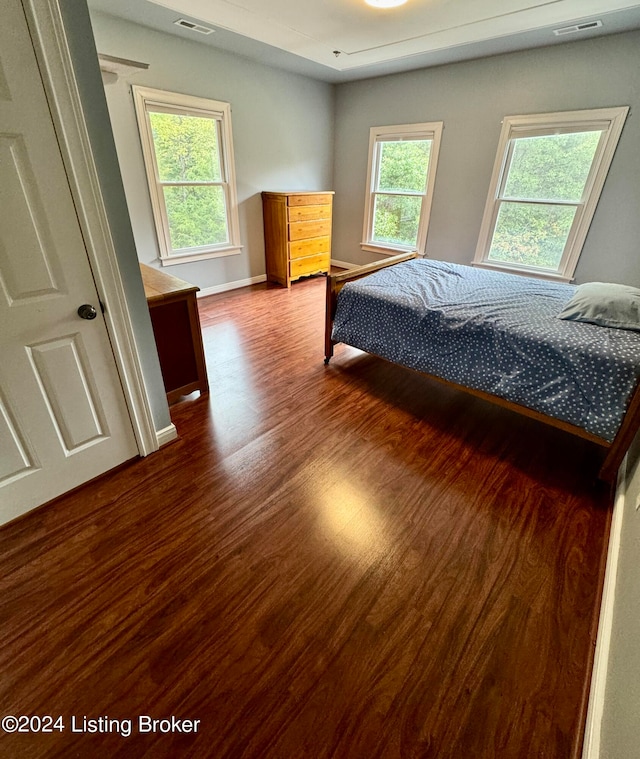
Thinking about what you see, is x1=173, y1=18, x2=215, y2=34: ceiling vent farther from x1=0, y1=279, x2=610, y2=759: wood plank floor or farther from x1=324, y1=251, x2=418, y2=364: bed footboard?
x1=0, y1=279, x2=610, y2=759: wood plank floor

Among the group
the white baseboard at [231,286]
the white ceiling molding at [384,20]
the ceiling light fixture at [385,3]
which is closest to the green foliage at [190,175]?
the white baseboard at [231,286]

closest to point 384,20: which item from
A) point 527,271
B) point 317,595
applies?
point 527,271

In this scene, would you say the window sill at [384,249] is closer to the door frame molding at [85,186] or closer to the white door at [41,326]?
the door frame molding at [85,186]

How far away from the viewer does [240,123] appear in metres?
4.17

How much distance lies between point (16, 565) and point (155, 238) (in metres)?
3.42

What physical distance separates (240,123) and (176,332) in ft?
10.9

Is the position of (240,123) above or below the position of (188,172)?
above

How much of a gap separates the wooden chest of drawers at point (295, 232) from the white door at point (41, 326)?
138 inches

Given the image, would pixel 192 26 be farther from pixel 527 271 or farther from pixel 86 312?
pixel 527 271

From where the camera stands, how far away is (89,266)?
148 cm

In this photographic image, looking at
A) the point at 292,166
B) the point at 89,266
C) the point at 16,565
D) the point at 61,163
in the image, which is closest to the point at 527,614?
the point at 16,565

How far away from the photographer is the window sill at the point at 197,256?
404 centimetres

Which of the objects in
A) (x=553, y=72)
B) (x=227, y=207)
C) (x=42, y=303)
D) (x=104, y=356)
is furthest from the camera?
(x=227, y=207)

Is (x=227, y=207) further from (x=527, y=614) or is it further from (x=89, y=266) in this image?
(x=527, y=614)
